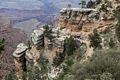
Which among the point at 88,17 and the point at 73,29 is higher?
the point at 88,17

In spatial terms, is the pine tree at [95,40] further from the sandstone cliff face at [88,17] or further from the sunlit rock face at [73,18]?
the sunlit rock face at [73,18]

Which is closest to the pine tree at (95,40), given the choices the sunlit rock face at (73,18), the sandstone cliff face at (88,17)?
the sandstone cliff face at (88,17)

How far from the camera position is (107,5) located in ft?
195

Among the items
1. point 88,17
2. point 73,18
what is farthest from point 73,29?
point 88,17

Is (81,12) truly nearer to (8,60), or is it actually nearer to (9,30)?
(8,60)

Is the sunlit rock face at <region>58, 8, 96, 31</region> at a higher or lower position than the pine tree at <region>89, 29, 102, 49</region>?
higher

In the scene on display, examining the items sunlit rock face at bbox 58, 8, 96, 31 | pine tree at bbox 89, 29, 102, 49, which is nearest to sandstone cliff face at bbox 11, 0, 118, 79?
sunlit rock face at bbox 58, 8, 96, 31

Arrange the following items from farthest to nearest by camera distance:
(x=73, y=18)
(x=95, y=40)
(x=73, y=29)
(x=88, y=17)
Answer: (x=73, y=18) < (x=73, y=29) < (x=88, y=17) < (x=95, y=40)

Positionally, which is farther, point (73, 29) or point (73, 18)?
point (73, 18)

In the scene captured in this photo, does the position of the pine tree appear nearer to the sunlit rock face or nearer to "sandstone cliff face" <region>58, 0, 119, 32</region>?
"sandstone cliff face" <region>58, 0, 119, 32</region>

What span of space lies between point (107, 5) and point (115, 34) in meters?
8.57

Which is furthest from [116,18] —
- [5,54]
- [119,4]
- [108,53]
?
[5,54]

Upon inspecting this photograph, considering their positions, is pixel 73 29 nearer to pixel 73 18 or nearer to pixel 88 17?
pixel 73 18

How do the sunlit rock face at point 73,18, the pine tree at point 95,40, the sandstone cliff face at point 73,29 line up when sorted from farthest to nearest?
1. the sunlit rock face at point 73,18
2. the sandstone cliff face at point 73,29
3. the pine tree at point 95,40
